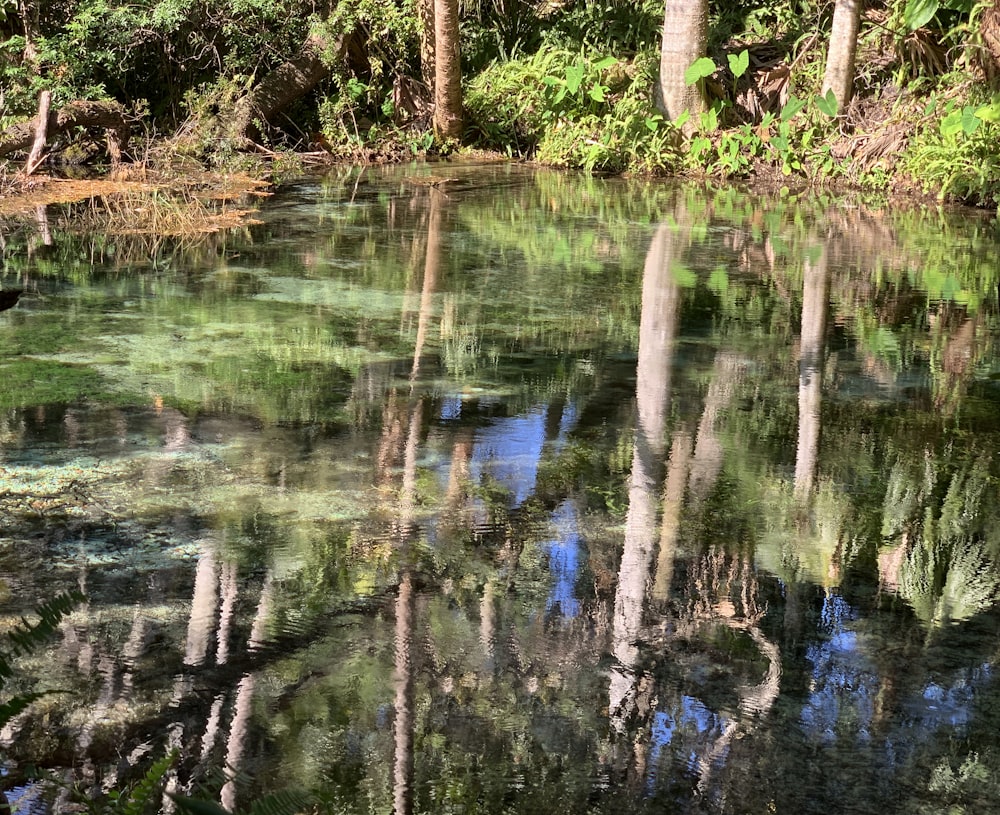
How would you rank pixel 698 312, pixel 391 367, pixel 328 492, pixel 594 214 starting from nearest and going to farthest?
pixel 328 492
pixel 391 367
pixel 698 312
pixel 594 214

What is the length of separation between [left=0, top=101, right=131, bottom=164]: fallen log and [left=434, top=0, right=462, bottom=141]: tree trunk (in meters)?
3.58

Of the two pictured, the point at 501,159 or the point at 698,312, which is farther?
the point at 501,159

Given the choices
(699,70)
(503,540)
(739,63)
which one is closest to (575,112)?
(699,70)

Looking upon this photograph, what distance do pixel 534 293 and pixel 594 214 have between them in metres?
3.12

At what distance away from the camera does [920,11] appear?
11.1 m

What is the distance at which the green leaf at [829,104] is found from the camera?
39.9ft

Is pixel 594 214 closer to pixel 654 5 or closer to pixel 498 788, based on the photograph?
pixel 654 5

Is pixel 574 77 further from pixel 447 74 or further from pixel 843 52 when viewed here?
pixel 843 52

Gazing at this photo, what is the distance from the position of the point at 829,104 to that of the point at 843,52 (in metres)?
0.59

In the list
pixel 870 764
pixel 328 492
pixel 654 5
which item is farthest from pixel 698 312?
pixel 654 5

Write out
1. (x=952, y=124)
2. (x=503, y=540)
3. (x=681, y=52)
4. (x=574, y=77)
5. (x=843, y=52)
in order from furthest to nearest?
(x=574, y=77) < (x=681, y=52) < (x=843, y=52) < (x=952, y=124) < (x=503, y=540)

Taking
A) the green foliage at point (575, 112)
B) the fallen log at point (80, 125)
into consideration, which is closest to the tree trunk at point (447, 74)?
the green foliage at point (575, 112)

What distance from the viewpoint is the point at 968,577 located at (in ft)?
11.5

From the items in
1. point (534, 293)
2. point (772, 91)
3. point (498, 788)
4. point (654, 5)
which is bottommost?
point (498, 788)
